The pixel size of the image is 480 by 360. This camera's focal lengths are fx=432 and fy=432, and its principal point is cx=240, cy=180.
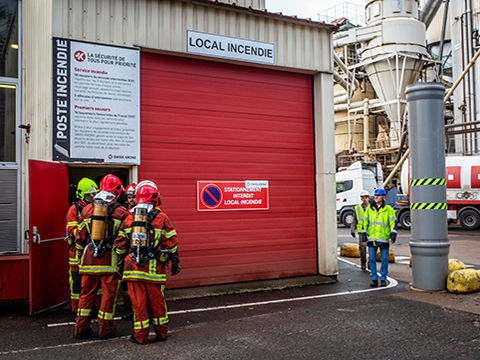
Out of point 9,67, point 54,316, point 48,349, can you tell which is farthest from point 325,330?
point 9,67

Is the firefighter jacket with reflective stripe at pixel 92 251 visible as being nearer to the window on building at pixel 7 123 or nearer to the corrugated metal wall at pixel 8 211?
the corrugated metal wall at pixel 8 211

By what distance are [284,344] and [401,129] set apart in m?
32.5

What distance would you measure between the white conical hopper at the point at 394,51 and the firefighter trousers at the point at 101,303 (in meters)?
31.8

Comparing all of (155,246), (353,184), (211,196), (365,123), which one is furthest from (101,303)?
(365,123)

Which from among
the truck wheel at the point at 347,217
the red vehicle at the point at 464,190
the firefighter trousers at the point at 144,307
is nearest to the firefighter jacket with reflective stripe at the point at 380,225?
the firefighter trousers at the point at 144,307

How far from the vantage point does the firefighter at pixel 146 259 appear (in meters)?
4.85

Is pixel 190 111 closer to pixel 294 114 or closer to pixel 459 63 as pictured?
pixel 294 114

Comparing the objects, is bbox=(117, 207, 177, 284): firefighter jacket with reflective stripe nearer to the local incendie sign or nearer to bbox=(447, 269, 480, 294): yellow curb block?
the local incendie sign

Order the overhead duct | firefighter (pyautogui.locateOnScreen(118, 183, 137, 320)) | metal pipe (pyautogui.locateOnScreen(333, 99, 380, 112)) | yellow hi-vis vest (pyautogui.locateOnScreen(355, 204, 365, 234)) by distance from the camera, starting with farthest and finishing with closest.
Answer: the overhead duct → metal pipe (pyautogui.locateOnScreen(333, 99, 380, 112)) → yellow hi-vis vest (pyautogui.locateOnScreen(355, 204, 365, 234)) → firefighter (pyautogui.locateOnScreen(118, 183, 137, 320))

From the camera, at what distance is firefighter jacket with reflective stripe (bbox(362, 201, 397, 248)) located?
8266mm

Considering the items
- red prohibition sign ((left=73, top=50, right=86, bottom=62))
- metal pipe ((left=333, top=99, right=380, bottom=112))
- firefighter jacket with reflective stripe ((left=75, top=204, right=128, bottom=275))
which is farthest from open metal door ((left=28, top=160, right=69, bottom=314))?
metal pipe ((left=333, top=99, right=380, bottom=112))

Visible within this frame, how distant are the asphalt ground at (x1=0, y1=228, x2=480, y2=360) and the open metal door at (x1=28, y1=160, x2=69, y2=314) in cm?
33

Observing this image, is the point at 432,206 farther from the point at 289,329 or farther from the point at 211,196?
the point at 211,196

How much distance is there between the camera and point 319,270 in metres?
8.86
